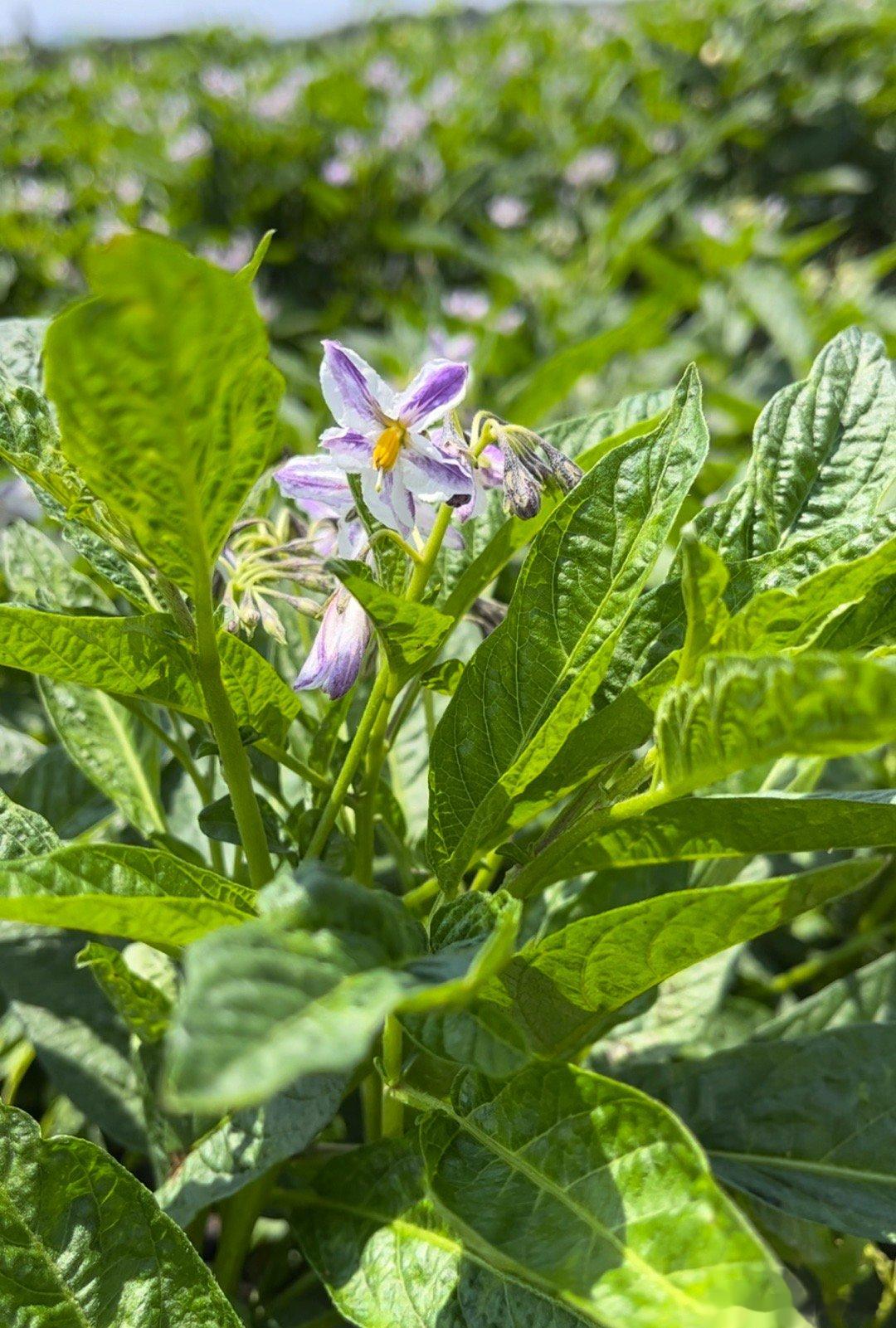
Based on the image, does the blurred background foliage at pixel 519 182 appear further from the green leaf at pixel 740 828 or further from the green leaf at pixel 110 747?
the green leaf at pixel 740 828

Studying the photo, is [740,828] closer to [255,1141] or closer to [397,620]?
[397,620]

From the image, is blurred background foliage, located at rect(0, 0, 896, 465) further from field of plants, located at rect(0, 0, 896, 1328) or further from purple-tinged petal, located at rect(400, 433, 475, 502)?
purple-tinged petal, located at rect(400, 433, 475, 502)

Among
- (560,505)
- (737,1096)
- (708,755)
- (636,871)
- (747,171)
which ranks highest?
(747,171)

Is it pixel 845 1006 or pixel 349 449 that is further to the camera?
pixel 845 1006

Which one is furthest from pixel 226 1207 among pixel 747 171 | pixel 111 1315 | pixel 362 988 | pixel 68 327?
pixel 747 171

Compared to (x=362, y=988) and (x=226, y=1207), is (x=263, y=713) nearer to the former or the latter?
(x=362, y=988)

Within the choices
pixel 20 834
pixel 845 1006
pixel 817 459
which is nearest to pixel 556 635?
pixel 817 459

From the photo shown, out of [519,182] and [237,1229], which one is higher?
[519,182]
